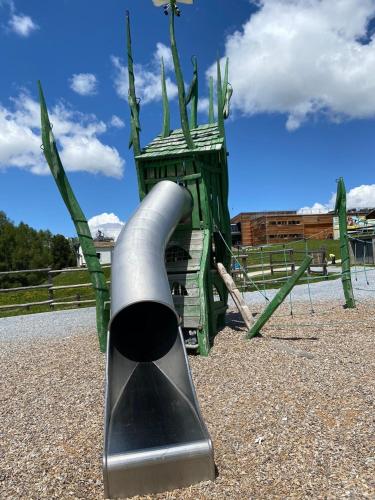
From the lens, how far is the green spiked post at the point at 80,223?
5.82 metres

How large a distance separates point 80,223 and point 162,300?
3.04m

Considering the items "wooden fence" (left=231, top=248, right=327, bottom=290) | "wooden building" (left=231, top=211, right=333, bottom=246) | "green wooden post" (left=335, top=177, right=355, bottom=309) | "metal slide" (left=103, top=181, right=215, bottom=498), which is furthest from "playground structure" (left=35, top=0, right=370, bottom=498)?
"wooden building" (left=231, top=211, right=333, bottom=246)

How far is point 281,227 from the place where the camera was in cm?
4844

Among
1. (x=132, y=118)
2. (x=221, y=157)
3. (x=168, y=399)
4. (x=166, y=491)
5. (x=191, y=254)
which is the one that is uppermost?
(x=132, y=118)

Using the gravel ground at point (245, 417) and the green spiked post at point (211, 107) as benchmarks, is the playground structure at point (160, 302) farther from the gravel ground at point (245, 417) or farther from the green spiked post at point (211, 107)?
the green spiked post at point (211, 107)

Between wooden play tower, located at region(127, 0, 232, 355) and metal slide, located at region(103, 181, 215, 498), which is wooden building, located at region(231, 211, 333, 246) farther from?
metal slide, located at region(103, 181, 215, 498)

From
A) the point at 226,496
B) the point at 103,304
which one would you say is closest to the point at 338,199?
the point at 103,304

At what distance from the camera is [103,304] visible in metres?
6.06

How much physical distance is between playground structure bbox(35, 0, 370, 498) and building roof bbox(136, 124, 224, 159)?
0.07 feet

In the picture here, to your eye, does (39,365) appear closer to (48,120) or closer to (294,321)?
(48,120)

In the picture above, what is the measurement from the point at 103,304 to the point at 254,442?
11.1 ft

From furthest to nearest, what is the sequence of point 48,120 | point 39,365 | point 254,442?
1. point 39,365
2. point 48,120
3. point 254,442

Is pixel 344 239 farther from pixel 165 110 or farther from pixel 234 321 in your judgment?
pixel 165 110

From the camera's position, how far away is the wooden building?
4694cm
